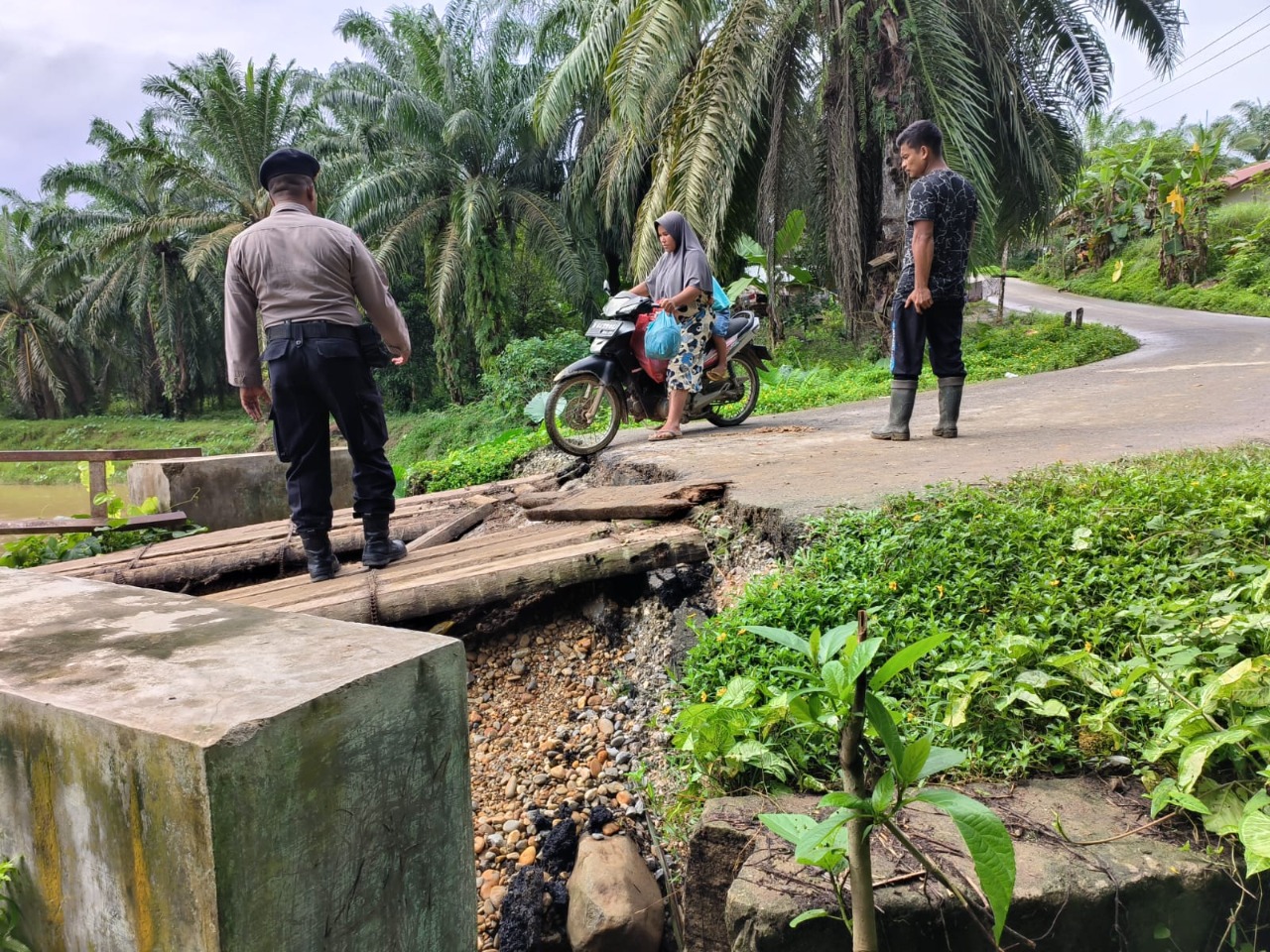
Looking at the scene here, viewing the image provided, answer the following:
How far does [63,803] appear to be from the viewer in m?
1.74

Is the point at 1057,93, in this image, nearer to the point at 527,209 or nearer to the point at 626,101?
the point at 626,101

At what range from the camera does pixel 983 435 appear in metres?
5.31

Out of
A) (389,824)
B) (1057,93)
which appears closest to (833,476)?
(389,824)

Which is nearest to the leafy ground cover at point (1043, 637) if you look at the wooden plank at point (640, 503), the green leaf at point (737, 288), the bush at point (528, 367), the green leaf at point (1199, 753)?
the green leaf at point (1199, 753)

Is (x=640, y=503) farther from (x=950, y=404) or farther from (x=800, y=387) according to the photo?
(x=800, y=387)

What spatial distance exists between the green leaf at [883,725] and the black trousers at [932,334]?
4124 millimetres

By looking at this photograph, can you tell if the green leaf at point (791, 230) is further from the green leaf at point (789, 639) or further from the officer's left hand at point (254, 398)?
the green leaf at point (789, 639)

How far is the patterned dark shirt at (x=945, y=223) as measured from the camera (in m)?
4.91

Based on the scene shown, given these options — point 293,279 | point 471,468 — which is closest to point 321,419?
point 293,279

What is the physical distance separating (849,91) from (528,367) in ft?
22.8

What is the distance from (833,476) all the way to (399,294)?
985 inches

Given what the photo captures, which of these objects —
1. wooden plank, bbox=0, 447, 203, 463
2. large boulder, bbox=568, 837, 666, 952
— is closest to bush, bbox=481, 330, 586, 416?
wooden plank, bbox=0, 447, 203, 463

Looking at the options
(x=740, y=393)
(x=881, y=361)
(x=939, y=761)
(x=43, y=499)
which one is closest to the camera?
(x=939, y=761)

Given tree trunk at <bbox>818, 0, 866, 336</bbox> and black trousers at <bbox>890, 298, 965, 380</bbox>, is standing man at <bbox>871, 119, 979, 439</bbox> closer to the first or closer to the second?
black trousers at <bbox>890, 298, 965, 380</bbox>
